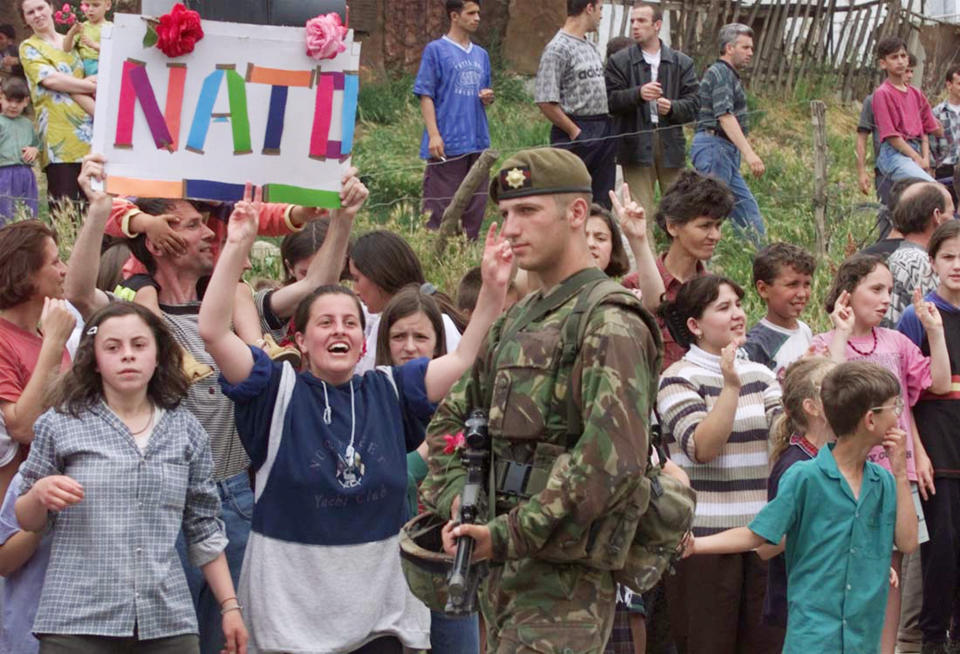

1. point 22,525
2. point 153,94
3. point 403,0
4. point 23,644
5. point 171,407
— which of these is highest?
point 403,0

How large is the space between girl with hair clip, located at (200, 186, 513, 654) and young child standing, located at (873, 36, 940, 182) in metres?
7.69

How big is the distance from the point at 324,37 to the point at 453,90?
5.63 metres

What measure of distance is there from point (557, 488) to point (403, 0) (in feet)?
47.3

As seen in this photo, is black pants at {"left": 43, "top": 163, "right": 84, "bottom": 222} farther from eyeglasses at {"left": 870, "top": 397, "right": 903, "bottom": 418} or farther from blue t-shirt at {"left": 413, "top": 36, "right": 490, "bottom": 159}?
eyeglasses at {"left": 870, "top": 397, "right": 903, "bottom": 418}

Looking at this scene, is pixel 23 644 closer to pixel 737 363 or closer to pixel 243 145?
pixel 243 145

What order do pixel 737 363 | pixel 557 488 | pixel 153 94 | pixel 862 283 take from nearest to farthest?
pixel 557 488 → pixel 153 94 → pixel 737 363 → pixel 862 283

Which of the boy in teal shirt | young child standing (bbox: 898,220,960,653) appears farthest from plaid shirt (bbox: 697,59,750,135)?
the boy in teal shirt

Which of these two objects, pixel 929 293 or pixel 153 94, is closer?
pixel 153 94

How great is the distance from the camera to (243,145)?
5.82 m

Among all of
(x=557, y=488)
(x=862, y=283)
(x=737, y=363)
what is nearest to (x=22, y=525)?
(x=557, y=488)

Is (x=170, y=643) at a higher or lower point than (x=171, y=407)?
lower

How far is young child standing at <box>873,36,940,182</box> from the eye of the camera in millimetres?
12094

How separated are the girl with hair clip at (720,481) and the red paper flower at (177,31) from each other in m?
2.35

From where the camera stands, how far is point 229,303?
498 centimetres
